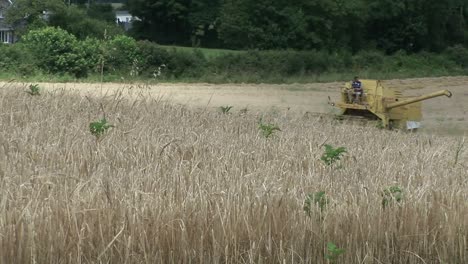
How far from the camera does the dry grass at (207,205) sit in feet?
12.8

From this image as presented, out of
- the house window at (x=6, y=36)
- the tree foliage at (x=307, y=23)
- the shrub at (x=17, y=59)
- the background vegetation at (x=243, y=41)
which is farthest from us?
the house window at (x=6, y=36)

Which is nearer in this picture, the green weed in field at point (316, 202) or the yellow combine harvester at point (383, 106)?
the green weed in field at point (316, 202)

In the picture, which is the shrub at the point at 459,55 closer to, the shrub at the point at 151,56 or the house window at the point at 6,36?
the shrub at the point at 151,56

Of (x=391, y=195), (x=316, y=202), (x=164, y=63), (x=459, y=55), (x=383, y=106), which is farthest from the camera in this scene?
(x=459, y=55)

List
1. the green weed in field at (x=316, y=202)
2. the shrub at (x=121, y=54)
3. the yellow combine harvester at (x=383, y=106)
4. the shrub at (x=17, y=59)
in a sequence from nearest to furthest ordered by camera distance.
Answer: the green weed in field at (x=316, y=202), the yellow combine harvester at (x=383, y=106), the shrub at (x=17, y=59), the shrub at (x=121, y=54)

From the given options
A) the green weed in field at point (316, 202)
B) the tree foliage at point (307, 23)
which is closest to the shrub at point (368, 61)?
the tree foliage at point (307, 23)

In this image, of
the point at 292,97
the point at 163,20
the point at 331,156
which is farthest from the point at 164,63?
the point at 331,156

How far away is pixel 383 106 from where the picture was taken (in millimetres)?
15641

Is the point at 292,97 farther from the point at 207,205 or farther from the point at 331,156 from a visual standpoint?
the point at 207,205

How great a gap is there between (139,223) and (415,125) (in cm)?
1272

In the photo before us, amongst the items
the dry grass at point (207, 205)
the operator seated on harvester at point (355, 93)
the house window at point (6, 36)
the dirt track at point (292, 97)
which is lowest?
the dirt track at point (292, 97)

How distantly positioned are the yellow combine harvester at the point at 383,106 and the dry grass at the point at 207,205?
9173 mm

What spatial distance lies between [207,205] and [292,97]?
21374mm

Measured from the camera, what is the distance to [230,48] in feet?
156
